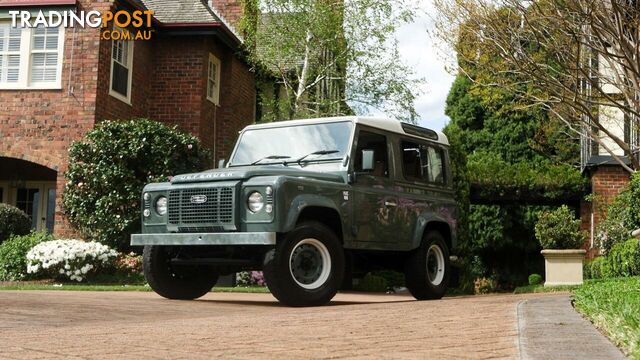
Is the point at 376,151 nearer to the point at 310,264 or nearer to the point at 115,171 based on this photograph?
the point at 310,264

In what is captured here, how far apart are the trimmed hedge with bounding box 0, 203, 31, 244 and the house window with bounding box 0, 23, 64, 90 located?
2784 mm

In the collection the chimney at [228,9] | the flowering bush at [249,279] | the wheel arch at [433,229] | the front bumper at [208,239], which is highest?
the chimney at [228,9]

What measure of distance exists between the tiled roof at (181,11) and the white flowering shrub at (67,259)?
25.4 feet

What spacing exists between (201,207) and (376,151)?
90.0 inches

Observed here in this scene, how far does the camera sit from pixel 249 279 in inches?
547

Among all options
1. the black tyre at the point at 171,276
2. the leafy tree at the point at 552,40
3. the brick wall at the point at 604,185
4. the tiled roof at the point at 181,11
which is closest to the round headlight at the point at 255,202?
the black tyre at the point at 171,276

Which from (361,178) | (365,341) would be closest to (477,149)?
(361,178)

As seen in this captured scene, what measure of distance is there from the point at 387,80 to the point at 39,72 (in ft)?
27.2

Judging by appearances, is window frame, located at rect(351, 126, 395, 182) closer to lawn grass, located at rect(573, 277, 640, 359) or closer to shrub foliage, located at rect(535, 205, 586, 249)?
lawn grass, located at rect(573, 277, 640, 359)

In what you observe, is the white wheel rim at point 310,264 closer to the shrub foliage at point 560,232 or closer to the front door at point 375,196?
the front door at point 375,196

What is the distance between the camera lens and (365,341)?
452 cm

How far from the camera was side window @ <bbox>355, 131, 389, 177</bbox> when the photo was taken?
9016 mm

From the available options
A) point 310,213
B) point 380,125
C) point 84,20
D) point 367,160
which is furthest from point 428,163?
point 84,20

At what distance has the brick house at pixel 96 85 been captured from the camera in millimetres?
16875
